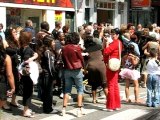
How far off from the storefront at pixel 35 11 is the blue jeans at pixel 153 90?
8.41m

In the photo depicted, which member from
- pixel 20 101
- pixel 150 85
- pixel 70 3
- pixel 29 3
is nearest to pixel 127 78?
pixel 150 85

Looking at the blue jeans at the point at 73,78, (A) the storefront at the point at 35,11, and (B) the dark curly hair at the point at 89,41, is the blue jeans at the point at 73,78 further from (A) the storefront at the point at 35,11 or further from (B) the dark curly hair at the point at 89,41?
(A) the storefront at the point at 35,11

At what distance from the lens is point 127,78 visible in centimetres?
1206

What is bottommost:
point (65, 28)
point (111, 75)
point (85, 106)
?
point (85, 106)

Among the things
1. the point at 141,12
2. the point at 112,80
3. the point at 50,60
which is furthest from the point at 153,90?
the point at 141,12

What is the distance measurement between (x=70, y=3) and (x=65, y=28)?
941 centimetres

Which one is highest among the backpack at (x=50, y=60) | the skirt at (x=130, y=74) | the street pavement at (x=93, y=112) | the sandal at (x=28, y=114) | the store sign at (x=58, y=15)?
the store sign at (x=58, y=15)

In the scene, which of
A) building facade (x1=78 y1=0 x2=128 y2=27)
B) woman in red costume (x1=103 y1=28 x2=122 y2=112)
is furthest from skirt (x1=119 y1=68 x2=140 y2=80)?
building facade (x1=78 y1=0 x2=128 y2=27)

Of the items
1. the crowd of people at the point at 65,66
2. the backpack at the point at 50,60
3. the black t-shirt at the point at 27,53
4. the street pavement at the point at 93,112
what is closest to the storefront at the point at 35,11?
the crowd of people at the point at 65,66

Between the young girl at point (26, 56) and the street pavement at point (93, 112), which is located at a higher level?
the young girl at point (26, 56)

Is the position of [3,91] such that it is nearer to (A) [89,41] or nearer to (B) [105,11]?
(A) [89,41]

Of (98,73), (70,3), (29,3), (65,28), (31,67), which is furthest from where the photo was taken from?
(70,3)

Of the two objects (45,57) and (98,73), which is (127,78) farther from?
(45,57)

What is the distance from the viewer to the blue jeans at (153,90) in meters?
11.5
